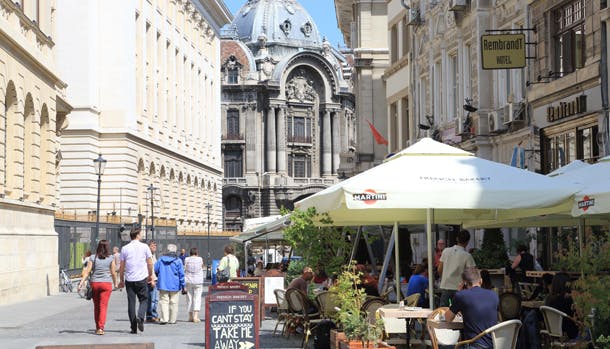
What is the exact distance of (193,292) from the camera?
949 inches

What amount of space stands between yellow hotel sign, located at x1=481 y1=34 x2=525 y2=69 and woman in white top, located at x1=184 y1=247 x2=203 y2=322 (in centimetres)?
818

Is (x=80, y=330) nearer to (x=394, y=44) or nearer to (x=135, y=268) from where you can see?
(x=135, y=268)

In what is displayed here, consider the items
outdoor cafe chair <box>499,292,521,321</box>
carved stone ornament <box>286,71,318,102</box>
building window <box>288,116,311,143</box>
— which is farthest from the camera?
building window <box>288,116,311,143</box>

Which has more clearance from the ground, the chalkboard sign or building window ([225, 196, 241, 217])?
building window ([225, 196, 241, 217])

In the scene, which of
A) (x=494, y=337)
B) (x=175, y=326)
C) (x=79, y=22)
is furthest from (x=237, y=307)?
(x=79, y=22)

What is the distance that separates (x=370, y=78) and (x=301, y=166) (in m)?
75.8

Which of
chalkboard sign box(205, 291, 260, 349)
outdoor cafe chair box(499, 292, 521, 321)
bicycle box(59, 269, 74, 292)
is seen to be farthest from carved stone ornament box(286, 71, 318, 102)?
chalkboard sign box(205, 291, 260, 349)

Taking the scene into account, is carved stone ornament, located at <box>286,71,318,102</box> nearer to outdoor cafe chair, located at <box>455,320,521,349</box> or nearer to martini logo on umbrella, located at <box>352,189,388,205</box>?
martini logo on umbrella, located at <box>352,189,388,205</box>

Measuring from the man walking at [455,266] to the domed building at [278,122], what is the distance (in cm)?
11087

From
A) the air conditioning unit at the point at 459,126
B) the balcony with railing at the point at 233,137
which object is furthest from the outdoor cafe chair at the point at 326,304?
the balcony with railing at the point at 233,137

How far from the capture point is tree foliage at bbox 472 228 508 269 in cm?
2531

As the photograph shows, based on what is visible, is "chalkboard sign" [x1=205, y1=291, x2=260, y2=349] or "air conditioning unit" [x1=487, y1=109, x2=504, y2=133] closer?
"chalkboard sign" [x1=205, y1=291, x2=260, y2=349]

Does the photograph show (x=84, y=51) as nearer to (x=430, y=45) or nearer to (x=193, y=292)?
(x=430, y=45)

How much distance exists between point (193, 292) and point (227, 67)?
10788 cm
